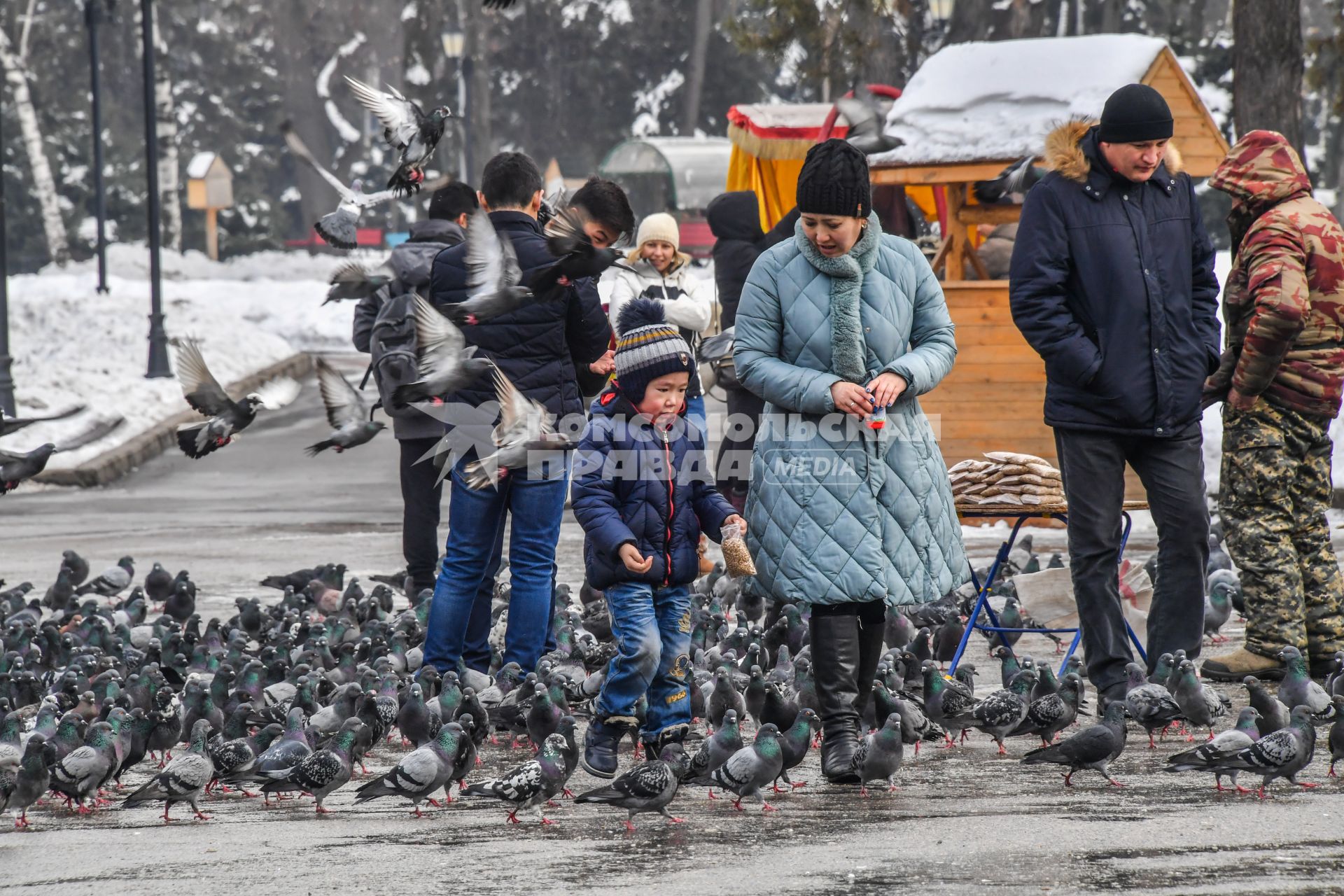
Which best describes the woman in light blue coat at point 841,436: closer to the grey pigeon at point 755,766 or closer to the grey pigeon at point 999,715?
the grey pigeon at point 755,766

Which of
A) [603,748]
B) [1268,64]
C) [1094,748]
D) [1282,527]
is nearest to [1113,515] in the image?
[1282,527]

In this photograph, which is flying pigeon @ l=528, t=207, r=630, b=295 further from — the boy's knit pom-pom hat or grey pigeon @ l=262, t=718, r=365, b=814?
grey pigeon @ l=262, t=718, r=365, b=814

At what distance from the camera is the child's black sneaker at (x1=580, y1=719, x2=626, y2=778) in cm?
604

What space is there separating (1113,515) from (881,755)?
59.1 inches

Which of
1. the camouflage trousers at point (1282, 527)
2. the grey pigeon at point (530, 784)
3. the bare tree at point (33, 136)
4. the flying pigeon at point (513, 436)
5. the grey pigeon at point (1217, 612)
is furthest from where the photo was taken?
the bare tree at point (33, 136)

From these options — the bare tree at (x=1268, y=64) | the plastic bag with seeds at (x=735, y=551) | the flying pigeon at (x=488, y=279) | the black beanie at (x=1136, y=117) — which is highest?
the bare tree at (x=1268, y=64)

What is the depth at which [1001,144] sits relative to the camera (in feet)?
41.5

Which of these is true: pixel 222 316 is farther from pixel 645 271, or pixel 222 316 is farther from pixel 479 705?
pixel 479 705

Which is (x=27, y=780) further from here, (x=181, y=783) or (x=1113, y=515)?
(x=1113, y=515)

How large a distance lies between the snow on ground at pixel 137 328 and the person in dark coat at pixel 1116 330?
32.5 ft

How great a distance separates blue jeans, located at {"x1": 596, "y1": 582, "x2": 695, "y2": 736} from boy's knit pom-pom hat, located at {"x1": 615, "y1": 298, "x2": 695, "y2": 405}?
663 millimetres

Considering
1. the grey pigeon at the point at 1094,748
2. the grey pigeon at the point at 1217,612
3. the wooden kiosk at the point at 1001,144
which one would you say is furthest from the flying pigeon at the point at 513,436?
the wooden kiosk at the point at 1001,144

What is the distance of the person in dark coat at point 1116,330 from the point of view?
6.43m

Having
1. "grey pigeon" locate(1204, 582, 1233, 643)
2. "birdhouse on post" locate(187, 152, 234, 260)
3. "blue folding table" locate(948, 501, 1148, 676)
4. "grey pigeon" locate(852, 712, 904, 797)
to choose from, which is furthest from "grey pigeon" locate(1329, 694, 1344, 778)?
"birdhouse on post" locate(187, 152, 234, 260)
